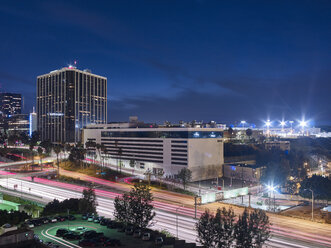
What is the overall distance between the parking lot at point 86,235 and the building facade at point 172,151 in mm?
52830

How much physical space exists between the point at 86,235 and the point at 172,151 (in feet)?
201

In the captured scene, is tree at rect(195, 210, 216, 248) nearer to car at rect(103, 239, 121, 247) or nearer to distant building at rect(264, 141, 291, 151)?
car at rect(103, 239, 121, 247)

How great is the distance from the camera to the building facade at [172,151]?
3659 inches

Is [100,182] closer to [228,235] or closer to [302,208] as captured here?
[302,208]

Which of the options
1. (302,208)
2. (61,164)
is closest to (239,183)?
(302,208)

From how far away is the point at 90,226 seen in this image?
41719 mm

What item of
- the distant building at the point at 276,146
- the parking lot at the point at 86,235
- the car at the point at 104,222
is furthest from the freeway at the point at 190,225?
the distant building at the point at 276,146

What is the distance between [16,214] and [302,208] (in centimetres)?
A: 5290

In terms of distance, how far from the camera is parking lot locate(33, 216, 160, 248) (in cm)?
3394

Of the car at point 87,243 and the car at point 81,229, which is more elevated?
the car at point 87,243

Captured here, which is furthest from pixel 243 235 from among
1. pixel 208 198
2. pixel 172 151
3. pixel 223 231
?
pixel 172 151

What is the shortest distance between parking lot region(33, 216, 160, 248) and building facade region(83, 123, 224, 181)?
52.8 m

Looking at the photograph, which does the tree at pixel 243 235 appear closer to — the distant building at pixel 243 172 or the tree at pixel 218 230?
the tree at pixel 218 230

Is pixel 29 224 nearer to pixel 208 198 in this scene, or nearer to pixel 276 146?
pixel 208 198
